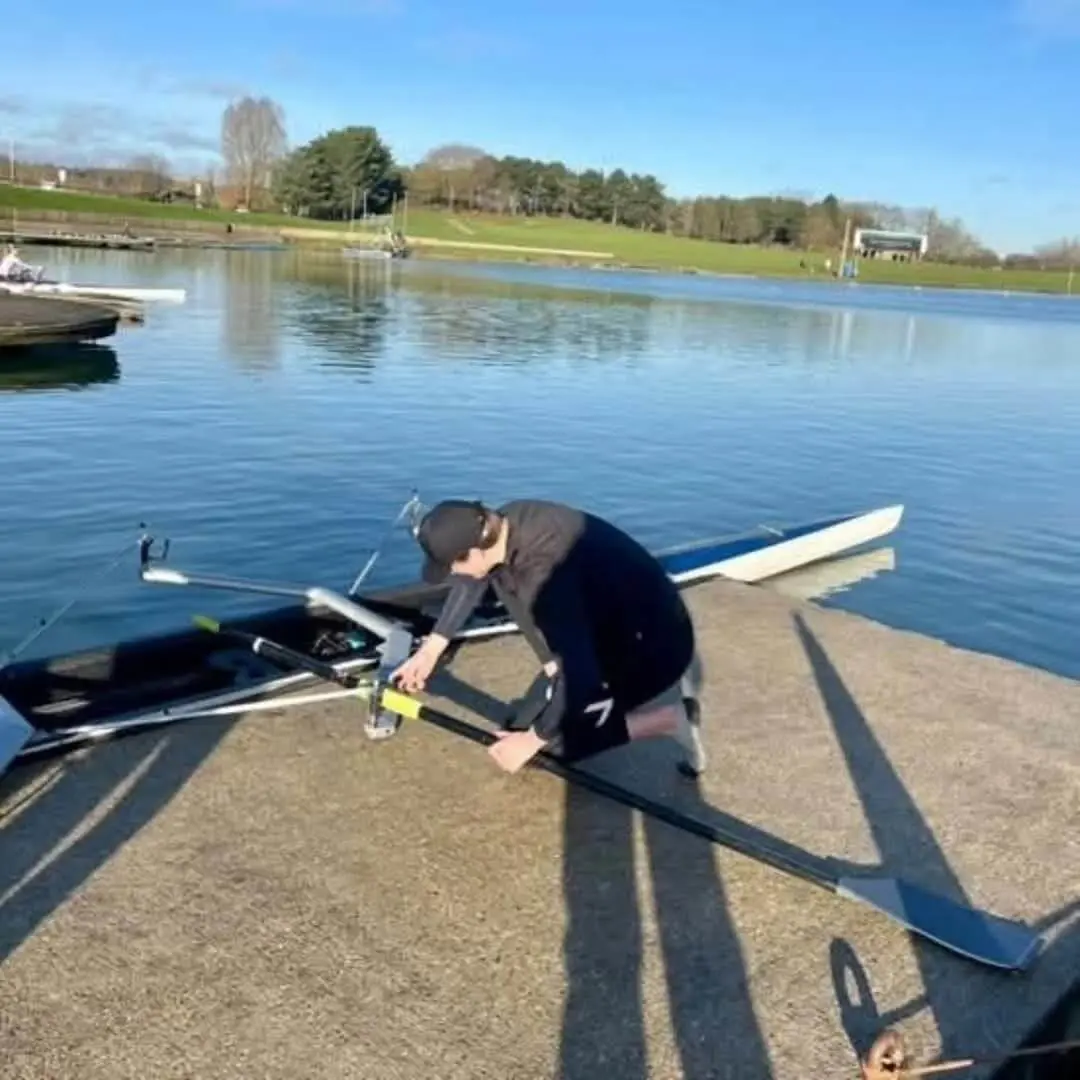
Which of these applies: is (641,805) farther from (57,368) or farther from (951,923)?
(57,368)

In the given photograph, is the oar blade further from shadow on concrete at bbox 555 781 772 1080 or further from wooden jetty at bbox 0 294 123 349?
wooden jetty at bbox 0 294 123 349

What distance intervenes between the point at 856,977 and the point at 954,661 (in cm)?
391

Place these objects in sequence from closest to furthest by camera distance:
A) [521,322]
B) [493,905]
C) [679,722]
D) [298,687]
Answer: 1. [493,905]
2. [679,722]
3. [298,687]
4. [521,322]

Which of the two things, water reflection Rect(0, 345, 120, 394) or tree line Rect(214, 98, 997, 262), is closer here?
water reflection Rect(0, 345, 120, 394)

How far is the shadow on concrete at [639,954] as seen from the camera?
361cm

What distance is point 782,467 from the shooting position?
18984 mm

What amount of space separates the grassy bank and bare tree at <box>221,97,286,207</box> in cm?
2302

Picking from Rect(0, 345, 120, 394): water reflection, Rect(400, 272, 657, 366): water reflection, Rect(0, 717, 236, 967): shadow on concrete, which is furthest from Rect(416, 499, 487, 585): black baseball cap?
Rect(400, 272, 657, 366): water reflection

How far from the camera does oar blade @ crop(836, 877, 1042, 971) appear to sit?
4168mm

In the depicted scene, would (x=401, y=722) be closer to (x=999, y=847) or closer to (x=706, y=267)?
(x=999, y=847)

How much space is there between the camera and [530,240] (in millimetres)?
134875

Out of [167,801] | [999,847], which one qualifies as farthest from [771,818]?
[167,801]

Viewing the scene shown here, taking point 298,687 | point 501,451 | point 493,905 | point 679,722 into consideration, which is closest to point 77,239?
point 501,451

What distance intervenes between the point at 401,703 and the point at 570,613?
1.02 m
